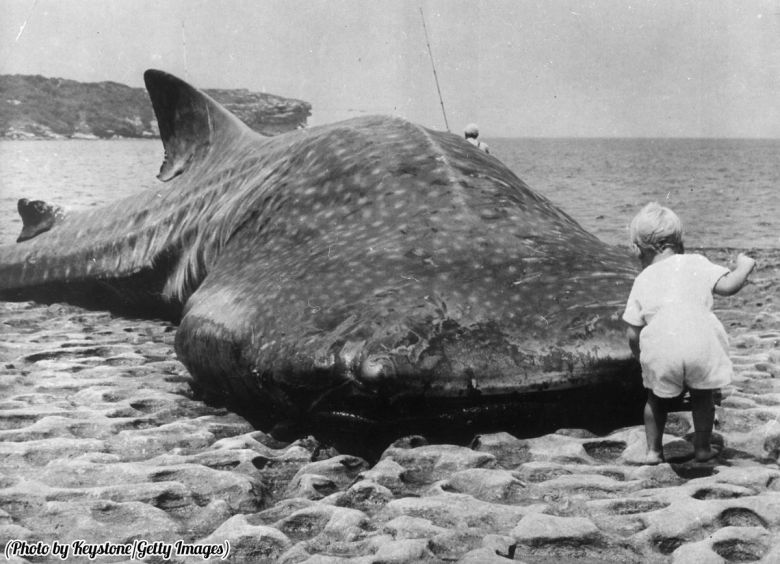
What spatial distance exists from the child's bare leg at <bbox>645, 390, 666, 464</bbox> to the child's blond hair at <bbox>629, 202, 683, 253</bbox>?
0.51 metres

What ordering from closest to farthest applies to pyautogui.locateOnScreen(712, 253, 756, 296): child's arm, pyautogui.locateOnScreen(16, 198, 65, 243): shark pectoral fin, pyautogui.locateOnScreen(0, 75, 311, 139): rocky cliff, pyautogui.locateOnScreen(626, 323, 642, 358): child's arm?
pyautogui.locateOnScreen(712, 253, 756, 296): child's arm
pyautogui.locateOnScreen(626, 323, 642, 358): child's arm
pyautogui.locateOnScreen(16, 198, 65, 243): shark pectoral fin
pyautogui.locateOnScreen(0, 75, 311, 139): rocky cliff

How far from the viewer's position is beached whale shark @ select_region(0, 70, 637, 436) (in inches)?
122

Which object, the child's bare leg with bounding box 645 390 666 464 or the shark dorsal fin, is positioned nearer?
the child's bare leg with bounding box 645 390 666 464

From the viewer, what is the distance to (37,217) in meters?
7.55

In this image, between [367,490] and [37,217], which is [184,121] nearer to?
[37,217]

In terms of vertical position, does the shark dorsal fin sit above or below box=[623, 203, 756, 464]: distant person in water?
above

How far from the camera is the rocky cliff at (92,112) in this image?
107m

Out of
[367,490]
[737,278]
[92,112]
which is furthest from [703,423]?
[92,112]

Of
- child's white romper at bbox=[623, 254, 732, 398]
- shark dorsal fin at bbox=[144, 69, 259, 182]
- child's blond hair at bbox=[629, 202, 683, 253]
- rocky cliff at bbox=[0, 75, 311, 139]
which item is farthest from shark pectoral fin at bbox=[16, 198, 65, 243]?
rocky cliff at bbox=[0, 75, 311, 139]

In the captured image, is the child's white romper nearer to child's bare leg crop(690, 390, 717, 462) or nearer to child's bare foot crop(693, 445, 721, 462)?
child's bare leg crop(690, 390, 717, 462)

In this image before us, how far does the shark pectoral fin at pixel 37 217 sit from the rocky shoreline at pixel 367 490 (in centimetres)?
388

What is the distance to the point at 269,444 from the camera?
10.8 ft

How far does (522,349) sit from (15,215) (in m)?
16.4

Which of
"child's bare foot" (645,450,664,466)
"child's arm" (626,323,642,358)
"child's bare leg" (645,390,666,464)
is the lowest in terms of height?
"child's bare foot" (645,450,664,466)
